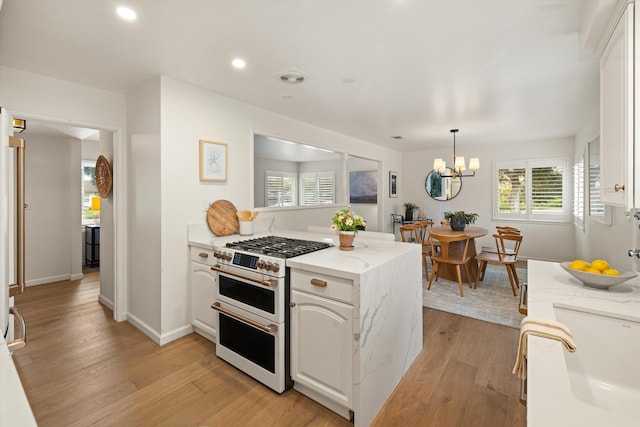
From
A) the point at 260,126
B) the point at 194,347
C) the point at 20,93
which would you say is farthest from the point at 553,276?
the point at 20,93

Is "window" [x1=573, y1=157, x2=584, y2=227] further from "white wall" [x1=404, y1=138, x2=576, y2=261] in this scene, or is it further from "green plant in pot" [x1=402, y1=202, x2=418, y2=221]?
"green plant in pot" [x1=402, y1=202, x2=418, y2=221]

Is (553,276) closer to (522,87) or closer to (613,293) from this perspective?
(613,293)

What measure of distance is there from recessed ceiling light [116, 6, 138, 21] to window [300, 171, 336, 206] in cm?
625

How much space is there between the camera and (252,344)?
7.01 feet

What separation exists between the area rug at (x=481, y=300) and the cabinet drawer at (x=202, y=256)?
2.52m

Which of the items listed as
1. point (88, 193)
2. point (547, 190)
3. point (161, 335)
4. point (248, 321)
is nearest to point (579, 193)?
point (547, 190)

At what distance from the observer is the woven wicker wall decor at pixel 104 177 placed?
3270mm

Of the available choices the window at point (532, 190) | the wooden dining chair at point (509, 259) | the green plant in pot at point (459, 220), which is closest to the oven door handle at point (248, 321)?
the wooden dining chair at point (509, 259)

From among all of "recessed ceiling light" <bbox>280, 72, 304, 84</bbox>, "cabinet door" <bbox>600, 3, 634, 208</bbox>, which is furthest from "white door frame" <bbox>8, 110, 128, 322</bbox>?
"cabinet door" <bbox>600, 3, 634, 208</bbox>

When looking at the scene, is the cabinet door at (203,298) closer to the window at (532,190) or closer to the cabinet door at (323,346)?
the cabinet door at (323,346)

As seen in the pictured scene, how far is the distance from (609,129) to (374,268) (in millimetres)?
1286

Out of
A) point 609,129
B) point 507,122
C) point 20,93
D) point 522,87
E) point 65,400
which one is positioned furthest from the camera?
point 507,122

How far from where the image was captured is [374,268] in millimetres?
1774

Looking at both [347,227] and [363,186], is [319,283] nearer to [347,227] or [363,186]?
[347,227]
